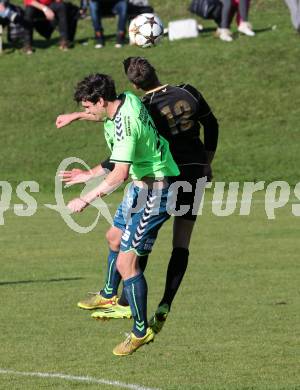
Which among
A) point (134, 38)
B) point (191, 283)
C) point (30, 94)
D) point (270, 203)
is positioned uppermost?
point (134, 38)

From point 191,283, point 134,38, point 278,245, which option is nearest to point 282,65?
point 278,245

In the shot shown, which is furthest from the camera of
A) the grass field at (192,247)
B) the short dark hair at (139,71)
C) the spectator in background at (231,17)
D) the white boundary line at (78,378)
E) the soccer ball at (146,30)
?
the spectator in background at (231,17)

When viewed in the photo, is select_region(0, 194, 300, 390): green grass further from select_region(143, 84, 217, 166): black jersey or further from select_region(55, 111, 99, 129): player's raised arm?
select_region(55, 111, 99, 129): player's raised arm

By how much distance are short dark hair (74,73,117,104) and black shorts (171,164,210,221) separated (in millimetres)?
1355

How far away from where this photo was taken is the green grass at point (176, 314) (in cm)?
1005

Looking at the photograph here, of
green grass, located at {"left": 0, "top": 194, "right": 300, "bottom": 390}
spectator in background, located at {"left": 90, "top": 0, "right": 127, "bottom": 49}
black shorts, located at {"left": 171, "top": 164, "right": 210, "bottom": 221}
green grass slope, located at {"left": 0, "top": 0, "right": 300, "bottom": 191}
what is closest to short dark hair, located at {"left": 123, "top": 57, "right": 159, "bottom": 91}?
black shorts, located at {"left": 171, "top": 164, "right": 210, "bottom": 221}

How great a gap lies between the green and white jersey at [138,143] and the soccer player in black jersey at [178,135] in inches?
19.3

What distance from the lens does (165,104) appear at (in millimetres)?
10750

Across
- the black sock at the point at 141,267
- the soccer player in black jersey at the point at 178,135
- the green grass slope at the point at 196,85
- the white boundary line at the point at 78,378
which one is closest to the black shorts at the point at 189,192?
the soccer player in black jersey at the point at 178,135

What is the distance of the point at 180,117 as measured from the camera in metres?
10.8

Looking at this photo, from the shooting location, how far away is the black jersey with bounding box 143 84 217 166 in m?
10.8

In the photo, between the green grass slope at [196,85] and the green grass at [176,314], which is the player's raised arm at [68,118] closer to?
the green grass at [176,314]

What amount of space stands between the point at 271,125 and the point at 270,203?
565cm

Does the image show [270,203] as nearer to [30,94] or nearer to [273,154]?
[273,154]
